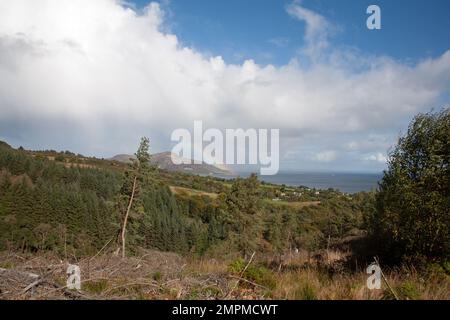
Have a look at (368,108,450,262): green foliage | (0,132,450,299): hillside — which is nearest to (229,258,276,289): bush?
(0,132,450,299): hillside

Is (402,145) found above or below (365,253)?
above

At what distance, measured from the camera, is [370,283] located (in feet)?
15.1

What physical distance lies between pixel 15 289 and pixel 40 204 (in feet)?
255

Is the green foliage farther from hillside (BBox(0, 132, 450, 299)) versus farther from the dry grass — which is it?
the dry grass

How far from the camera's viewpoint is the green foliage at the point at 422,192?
11602 millimetres

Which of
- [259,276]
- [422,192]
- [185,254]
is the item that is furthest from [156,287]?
[422,192]

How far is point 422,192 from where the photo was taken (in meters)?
12.1

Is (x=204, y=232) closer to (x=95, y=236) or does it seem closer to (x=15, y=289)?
(x=95, y=236)

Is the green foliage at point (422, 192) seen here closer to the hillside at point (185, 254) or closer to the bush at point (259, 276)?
the hillside at point (185, 254)

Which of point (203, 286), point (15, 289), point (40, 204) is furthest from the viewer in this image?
point (40, 204)

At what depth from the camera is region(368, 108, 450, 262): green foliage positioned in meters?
11.6

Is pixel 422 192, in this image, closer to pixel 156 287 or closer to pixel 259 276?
pixel 259 276
